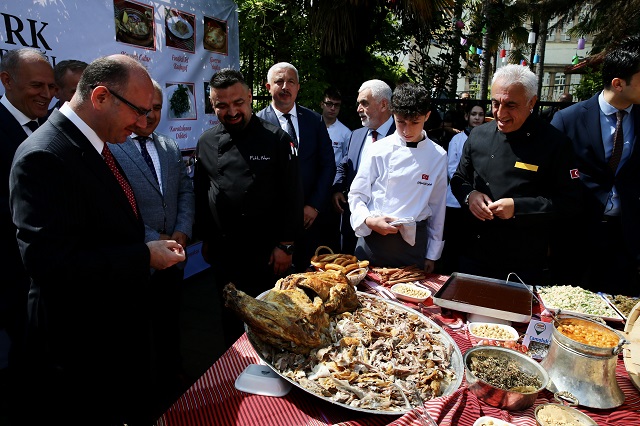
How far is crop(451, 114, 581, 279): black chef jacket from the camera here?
8.02 ft

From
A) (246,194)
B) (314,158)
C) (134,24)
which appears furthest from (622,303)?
(134,24)

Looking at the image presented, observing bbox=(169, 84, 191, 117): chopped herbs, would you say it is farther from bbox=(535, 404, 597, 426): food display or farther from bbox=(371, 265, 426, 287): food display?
bbox=(535, 404, 597, 426): food display

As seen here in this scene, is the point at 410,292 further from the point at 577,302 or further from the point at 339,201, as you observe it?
the point at 339,201

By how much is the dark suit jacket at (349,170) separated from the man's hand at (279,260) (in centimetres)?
112

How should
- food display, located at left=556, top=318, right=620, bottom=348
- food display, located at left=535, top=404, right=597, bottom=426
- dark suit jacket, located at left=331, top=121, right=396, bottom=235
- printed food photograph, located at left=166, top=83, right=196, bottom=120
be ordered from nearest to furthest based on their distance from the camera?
food display, located at left=535, top=404, right=597, bottom=426, food display, located at left=556, top=318, right=620, bottom=348, dark suit jacket, located at left=331, top=121, right=396, bottom=235, printed food photograph, located at left=166, top=83, right=196, bottom=120

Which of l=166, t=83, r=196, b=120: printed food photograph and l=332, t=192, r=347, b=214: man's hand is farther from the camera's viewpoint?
l=166, t=83, r=196, b=120: printed food photograph

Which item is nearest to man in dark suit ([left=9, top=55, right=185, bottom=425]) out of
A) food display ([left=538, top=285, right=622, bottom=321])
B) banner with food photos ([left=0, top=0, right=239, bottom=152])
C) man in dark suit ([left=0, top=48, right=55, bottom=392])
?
man in dark suit ([left=0, top=48, right=55, bottom=392])

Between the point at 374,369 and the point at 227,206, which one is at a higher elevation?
the point at 227,206

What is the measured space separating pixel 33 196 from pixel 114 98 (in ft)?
1.62

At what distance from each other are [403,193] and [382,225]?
28 centimetres

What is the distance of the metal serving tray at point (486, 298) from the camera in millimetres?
1893

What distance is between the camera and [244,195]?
2721 millimetres

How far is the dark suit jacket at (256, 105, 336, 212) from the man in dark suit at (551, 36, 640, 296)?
1940 millimetres

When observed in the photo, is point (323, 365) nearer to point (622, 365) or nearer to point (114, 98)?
point (622, 365)
